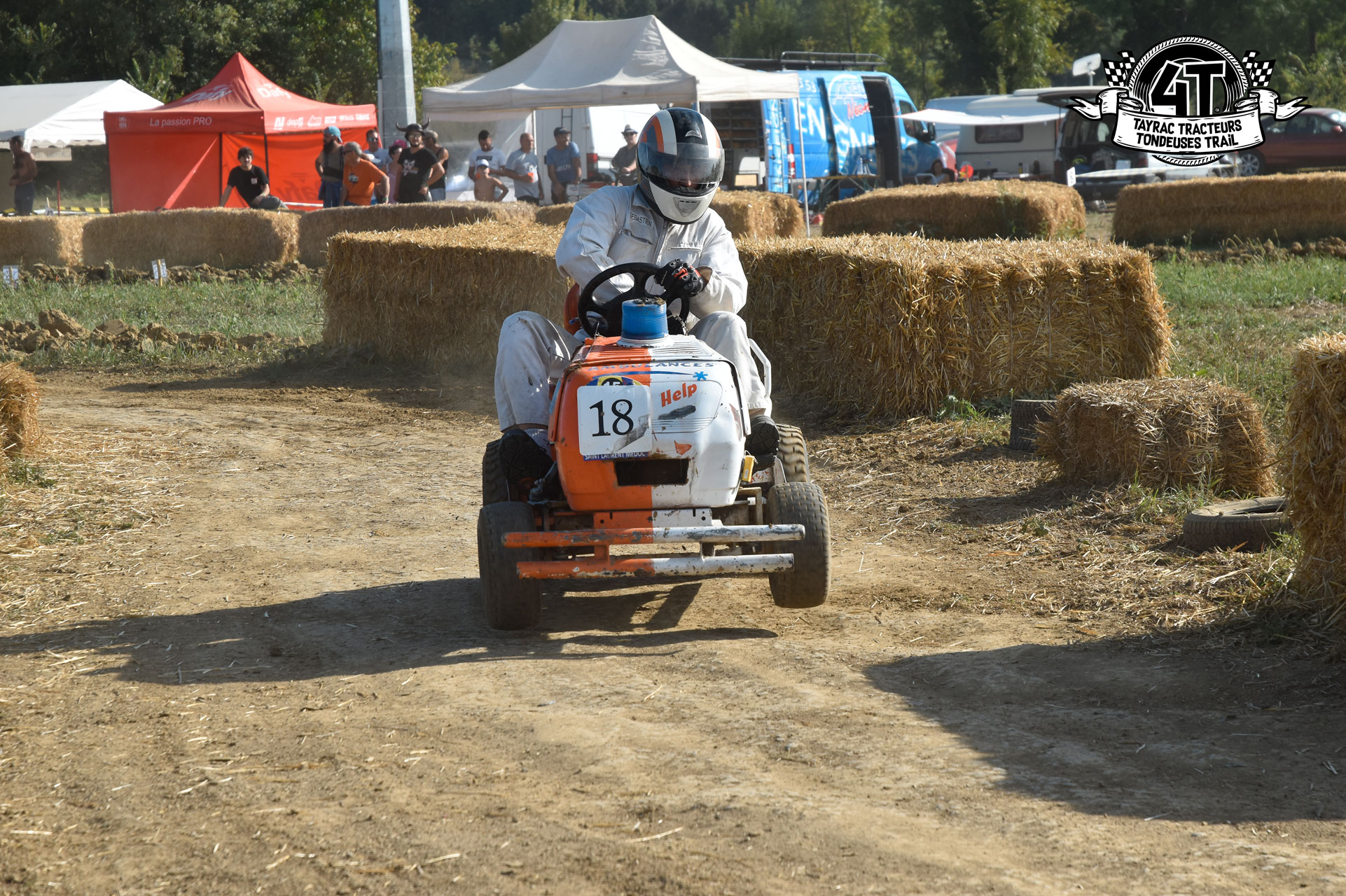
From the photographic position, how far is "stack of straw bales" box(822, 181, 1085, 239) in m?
16.5

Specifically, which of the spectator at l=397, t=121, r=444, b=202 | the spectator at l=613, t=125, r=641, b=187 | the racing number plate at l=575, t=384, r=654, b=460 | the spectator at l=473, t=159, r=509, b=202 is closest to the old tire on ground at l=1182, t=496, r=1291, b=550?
the racing number plate at l=575, t=384, r=654, b=460

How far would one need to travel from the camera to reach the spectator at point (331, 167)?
1986 cm

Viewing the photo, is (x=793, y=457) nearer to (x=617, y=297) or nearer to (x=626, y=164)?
(x=617, y=297)

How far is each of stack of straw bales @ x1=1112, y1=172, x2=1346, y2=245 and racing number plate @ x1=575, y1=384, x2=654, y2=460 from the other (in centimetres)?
1584

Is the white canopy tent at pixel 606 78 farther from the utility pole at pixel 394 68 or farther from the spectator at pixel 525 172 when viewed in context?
the spectator at pixel 525 172

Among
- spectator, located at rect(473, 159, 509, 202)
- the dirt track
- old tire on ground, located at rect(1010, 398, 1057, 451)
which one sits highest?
spectator, located at rect(473, 159, 509, 202)

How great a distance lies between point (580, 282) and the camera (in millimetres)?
5363

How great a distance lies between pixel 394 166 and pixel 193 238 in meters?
3.23

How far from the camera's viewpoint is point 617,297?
4973mm

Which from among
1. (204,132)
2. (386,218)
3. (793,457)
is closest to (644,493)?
(793,457)

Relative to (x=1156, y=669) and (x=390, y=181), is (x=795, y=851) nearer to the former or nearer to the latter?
(x=1156, y=669)

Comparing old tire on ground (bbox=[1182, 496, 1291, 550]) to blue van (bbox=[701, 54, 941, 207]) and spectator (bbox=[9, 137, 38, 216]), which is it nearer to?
blue van (bbox=[701, 54, 941, 207])

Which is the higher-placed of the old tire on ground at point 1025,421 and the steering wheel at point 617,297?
the steering wheel at point 617,297

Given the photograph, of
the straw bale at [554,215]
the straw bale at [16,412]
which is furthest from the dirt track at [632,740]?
the straw bale at [554,215]
